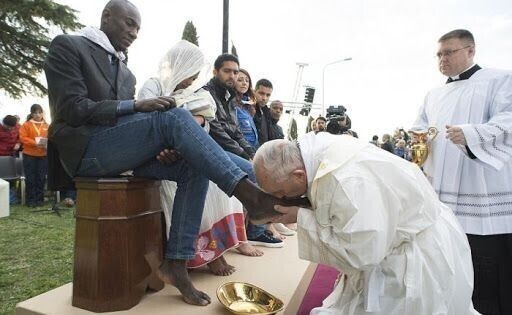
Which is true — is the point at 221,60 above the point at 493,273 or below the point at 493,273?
above

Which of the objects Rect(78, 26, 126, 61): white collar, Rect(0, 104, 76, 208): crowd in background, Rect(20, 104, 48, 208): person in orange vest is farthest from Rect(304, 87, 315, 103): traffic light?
Rect(78, 26, 126, 61): white collar

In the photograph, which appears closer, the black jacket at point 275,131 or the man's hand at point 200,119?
the man's hand at point 200,119

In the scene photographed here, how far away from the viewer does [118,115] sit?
2.17 meters

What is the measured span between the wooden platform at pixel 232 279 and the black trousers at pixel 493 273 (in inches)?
51.3

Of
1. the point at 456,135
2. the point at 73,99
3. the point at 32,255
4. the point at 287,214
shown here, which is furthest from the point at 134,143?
the point at 32,255

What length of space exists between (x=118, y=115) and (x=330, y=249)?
1.28 metres

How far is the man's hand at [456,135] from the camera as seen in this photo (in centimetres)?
295

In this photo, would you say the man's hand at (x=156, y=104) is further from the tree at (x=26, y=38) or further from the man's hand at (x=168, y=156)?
the tree at (x=26, y=38)

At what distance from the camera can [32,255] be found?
4223 millimetres

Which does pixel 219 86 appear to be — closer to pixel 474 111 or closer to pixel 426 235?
pixel 474 111

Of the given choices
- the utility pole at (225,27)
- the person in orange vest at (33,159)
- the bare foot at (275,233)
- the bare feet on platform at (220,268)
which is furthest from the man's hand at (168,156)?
the person in orange vest at (33,159)

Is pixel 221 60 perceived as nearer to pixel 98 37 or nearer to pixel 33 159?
pixel 98 37

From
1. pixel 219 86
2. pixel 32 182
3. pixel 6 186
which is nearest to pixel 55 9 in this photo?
pixel 32 182

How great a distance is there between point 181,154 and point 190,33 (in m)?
8.85
